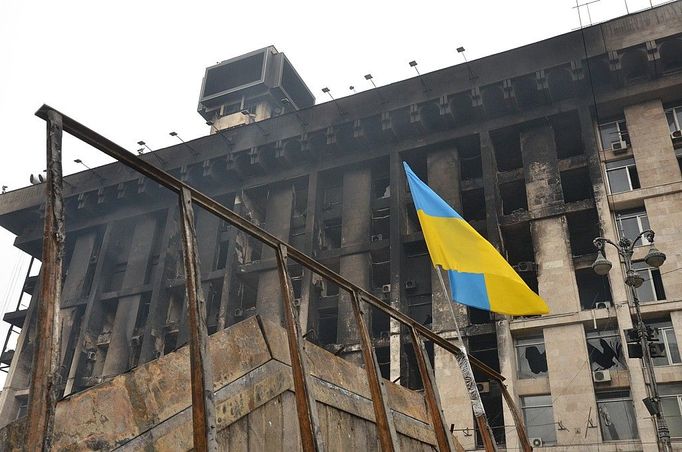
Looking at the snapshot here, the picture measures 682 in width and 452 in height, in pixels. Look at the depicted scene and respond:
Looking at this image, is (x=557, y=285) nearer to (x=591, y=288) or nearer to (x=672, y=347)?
(x=591, y=288)

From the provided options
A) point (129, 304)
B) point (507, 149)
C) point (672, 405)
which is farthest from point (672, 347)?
point (129, 304)

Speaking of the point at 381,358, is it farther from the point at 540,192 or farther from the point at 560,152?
the point at 560,152

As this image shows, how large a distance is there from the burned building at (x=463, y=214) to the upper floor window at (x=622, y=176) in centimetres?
9

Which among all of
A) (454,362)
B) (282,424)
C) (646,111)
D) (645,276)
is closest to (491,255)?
(282,424)

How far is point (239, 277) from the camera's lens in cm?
3697

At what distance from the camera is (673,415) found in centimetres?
2412

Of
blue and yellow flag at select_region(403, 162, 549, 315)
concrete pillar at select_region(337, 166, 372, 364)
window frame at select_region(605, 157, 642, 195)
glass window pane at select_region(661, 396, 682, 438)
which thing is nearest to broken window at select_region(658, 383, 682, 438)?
glass window pane at select_region(661, 396, 682, 438)

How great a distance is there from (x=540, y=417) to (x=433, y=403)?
19.7 meters

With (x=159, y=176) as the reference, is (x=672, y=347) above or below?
above

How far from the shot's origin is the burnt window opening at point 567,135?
3338cm

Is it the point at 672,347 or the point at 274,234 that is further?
the point at 274,234

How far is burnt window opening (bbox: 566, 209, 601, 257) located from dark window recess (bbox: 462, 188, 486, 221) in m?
5.05

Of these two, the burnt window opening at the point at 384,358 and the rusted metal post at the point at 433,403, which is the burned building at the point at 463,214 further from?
the rusted metal post at the point at 433,403

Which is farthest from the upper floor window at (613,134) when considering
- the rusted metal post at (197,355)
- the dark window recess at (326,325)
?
the rusted metal post at (197,355)
